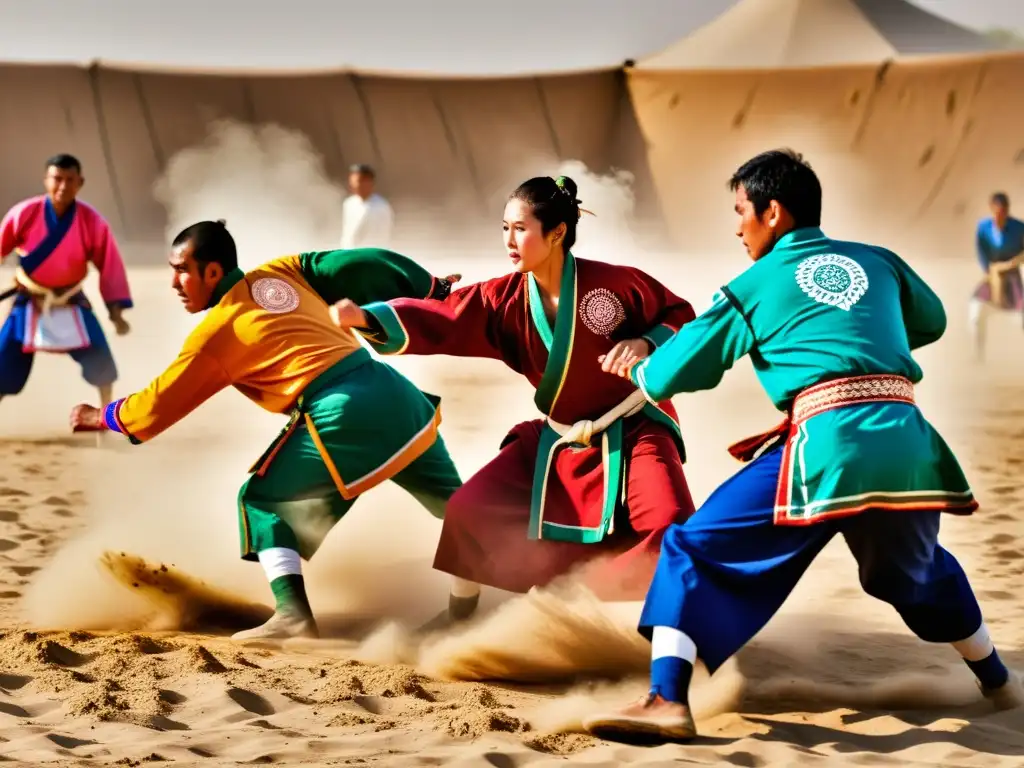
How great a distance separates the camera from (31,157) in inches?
669

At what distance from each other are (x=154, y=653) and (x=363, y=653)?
20.6 inches

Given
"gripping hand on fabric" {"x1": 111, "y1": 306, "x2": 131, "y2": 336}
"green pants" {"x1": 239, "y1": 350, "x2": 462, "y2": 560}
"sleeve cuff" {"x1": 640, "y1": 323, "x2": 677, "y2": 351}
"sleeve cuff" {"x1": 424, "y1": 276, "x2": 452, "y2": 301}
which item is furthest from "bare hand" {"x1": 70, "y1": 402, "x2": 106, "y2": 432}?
"gripping hand on fabric" {"x1": 111, "y1": 306, "x2": 131, "y2": 336}

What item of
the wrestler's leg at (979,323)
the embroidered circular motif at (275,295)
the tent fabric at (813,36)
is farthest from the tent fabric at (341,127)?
the embroidered circular motif at (275,295)

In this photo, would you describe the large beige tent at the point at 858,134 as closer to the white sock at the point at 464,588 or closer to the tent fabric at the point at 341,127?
the tent fabric at the point at 341,127

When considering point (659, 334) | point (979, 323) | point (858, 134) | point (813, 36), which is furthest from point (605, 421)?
point (813, 36)

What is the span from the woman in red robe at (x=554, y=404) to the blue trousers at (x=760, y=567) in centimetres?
58

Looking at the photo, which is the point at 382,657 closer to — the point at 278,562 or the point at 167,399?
the point at 278,562

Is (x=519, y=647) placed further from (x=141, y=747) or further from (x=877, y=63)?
(x=877, y=63)

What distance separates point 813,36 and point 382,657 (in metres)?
18.3

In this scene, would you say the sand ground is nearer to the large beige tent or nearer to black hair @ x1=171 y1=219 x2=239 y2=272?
black hair @ x1=171 y1=219 x2=239 y2=272

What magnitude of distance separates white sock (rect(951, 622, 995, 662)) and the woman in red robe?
30.0 inches

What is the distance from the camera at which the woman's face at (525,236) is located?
12.2ft

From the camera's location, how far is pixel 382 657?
368cm

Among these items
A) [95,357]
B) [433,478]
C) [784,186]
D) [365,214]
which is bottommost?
[433,478]
